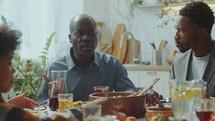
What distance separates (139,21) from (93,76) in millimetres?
2743

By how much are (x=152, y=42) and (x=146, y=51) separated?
0.16m

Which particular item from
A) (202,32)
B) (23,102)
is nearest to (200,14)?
(202,32)

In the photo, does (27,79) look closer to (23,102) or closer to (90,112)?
(23,102)

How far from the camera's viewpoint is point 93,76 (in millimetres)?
2752

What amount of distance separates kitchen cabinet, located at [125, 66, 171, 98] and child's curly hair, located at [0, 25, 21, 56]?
3.28 m

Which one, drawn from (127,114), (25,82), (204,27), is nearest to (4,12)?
(25,82)

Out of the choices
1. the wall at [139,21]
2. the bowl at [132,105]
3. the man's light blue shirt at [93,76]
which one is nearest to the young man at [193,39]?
the man's light blue shirt at [93,76]

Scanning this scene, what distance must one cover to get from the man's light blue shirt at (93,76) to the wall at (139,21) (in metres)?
2.34

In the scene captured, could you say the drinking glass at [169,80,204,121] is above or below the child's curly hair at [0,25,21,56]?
below

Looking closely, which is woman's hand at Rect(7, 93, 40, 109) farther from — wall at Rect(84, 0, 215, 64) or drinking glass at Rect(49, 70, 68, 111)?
wall at Rect(84, 0, 215, 64)

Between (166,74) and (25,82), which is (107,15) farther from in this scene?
(25,82)

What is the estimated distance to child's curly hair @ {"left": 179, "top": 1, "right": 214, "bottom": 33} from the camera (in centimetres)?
276

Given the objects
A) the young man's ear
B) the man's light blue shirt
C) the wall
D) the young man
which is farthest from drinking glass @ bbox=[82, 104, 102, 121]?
the wall

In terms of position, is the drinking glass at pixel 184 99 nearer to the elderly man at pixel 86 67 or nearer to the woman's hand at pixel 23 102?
A: the woman's hand at pixel 23 102
